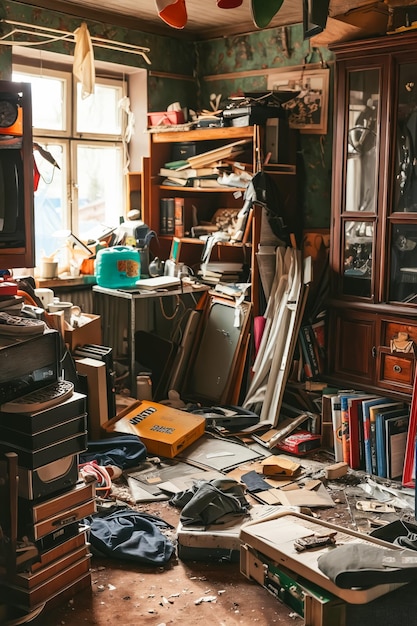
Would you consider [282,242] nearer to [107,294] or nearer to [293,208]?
[293,208]

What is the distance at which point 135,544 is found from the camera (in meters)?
3.23

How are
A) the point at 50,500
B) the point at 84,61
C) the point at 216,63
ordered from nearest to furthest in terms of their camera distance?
1. the point at 50,500
2. the point at 84,61
3. the point at 216,63

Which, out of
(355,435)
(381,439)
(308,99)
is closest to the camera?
(381,439)

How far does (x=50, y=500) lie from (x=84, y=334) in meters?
2.02

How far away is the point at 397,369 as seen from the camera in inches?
165

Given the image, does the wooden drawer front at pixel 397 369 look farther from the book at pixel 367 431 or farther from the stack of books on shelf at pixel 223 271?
the stack of books on shelf at pixel 223 271

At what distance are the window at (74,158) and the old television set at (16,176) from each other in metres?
2.14

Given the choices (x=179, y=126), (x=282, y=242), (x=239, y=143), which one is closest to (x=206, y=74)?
(x=179, y=126)

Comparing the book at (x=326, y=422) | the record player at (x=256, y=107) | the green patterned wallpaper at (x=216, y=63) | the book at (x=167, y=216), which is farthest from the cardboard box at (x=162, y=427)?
the record player at (x=256, y=107)

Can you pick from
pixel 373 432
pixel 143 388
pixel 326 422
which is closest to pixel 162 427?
pixel 143 388

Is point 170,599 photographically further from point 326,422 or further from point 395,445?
point 326,422

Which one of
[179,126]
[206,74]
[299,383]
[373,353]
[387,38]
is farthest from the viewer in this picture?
[206,74]

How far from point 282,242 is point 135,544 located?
95.4 inches

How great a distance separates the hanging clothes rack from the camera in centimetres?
467
